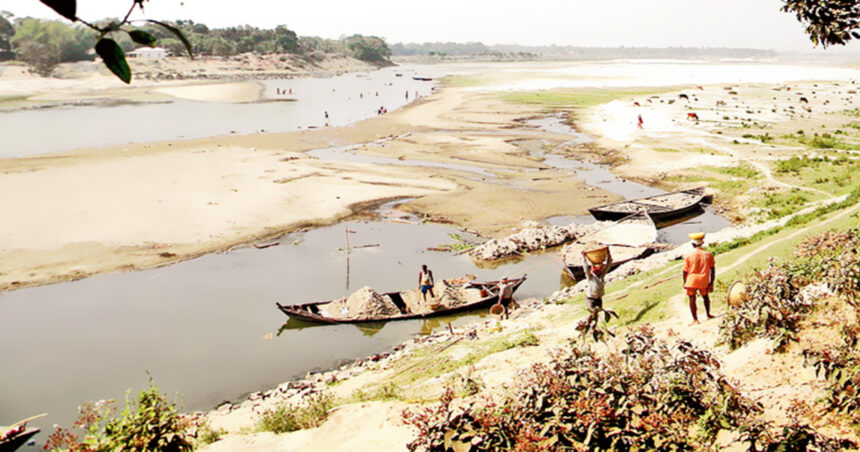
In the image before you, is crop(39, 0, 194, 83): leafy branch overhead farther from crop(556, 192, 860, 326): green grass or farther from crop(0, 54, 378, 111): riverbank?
crop(0, 54, 378, 111): riverbank

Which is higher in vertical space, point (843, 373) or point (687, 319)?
point (843, 373)

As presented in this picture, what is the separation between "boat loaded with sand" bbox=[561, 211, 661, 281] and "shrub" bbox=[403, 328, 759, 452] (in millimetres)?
13666

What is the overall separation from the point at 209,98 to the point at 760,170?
7356 centimetres

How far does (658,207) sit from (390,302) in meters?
15.8

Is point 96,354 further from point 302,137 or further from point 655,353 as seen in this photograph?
point 302,137

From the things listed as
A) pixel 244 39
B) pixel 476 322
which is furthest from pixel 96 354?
pixel 244 39

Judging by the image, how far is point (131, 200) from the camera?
31141 mm

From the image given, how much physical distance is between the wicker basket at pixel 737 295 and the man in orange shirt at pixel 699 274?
0.40 metres

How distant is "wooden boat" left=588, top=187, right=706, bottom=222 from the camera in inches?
1083

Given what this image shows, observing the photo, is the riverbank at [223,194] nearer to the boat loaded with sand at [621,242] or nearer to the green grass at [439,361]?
the boat loaded with sand at [621,242]

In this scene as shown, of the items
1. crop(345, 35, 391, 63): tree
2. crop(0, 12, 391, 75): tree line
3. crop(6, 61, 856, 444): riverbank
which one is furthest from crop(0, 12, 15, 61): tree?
crop(345, 35, 391, 63): tree

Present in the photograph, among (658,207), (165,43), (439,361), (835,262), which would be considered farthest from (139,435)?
(165,43)

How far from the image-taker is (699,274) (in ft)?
33.0

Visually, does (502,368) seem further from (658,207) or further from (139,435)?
(658,207)
